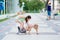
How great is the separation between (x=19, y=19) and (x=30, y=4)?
121563 millimetres

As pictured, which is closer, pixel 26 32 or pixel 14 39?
pixel 14 39

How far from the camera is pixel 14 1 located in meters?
99.2

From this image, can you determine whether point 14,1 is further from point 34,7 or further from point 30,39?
point 30,39

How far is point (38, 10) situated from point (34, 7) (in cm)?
273

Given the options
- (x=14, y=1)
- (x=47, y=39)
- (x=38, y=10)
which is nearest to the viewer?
(x=47, y=39)

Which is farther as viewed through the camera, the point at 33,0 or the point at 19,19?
the point at 33,0

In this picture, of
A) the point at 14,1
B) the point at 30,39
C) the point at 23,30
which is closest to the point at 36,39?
the point at 30,39

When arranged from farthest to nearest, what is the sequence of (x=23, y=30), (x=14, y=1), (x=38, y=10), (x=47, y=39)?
(x=38, y=10) → (x=14, y=1) → (x=23, y=30) → (x=47, y=39)

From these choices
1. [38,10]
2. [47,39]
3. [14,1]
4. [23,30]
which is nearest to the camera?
[47,39]

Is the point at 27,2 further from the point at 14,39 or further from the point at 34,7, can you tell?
the point at 14,39

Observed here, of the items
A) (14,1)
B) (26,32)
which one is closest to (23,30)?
(26,32)

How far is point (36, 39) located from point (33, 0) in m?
126

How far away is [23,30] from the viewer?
1459 cm

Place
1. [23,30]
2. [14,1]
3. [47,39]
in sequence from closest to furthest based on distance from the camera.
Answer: [47,39] → [23,30] → [14,1]
